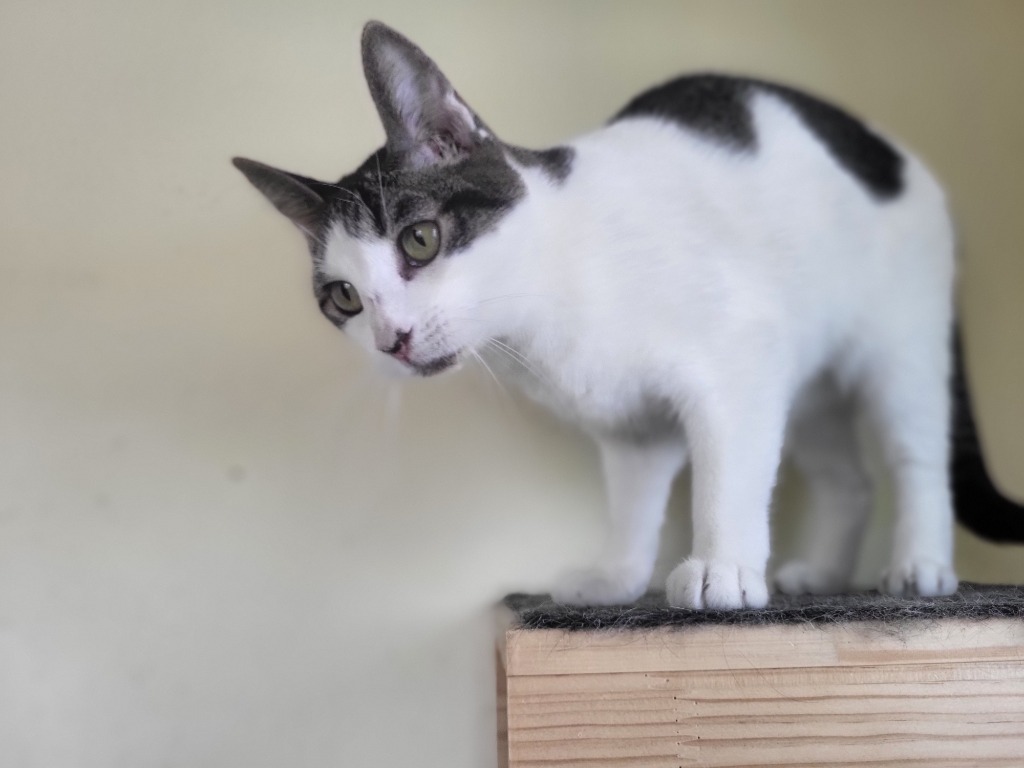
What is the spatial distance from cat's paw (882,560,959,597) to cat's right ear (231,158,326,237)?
2.54 feet

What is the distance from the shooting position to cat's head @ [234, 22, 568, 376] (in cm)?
79

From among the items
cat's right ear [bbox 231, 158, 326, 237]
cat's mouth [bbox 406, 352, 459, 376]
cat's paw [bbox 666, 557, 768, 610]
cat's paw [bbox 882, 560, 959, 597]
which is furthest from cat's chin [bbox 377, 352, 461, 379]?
cat's paw [bbox 882, 560, 959, 597]

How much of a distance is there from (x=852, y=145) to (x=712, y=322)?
40 centimetres

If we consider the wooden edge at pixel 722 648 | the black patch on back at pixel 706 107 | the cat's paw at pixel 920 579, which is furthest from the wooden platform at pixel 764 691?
the black patch on back at pixel 706 107

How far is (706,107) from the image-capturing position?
1.04m

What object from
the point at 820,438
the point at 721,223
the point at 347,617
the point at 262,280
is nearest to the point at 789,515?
the point at 820,438

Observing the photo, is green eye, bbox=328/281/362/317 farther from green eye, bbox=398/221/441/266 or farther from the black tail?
the black tail

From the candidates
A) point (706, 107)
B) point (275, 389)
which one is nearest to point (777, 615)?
point (706, 107)

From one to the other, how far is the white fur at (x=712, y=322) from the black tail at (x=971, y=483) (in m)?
0.08

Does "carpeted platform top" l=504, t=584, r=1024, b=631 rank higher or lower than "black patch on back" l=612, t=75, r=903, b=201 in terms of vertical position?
lower

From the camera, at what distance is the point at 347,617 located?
1147mm

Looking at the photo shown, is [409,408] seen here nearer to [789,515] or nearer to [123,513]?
[123,513]

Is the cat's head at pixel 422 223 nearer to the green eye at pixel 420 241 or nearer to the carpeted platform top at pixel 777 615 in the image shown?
the green eye at pixel 420 241

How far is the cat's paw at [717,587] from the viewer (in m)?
0.74
